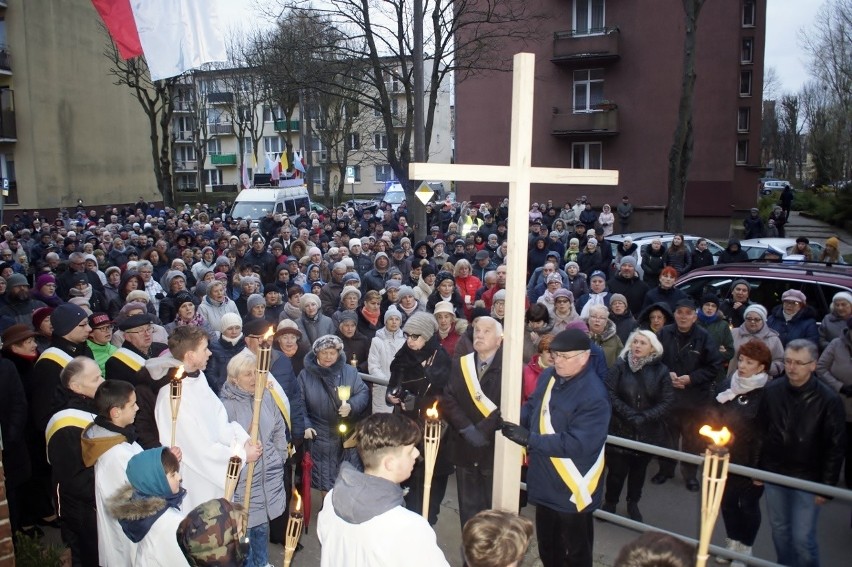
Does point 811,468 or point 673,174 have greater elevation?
point 673,174

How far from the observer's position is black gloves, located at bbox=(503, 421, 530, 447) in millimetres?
3701

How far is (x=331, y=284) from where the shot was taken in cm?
1032

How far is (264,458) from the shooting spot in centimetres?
482

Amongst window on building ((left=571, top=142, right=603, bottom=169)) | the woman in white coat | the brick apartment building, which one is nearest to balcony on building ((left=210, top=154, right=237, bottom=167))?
the brick apartment building

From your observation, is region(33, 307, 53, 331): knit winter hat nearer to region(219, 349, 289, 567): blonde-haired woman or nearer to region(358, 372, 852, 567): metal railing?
region(219, 349, 289, 567): blonde-haired woman

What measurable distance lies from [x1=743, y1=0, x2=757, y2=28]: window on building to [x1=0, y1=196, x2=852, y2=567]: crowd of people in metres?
34.1

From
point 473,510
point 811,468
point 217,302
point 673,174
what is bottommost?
point 473,510

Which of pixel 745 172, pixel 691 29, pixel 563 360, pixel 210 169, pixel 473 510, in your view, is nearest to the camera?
pixel 563 360

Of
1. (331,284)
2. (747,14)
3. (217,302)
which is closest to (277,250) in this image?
(331,284)

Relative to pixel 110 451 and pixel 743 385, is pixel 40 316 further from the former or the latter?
pixel 743 385

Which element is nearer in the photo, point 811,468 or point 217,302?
point 811,468

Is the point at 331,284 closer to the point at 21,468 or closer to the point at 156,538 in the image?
the point at 21,468

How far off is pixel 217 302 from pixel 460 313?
3214 mm

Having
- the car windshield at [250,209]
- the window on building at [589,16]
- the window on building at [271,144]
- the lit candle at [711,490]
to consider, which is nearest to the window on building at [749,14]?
the window on building at [589,16]
